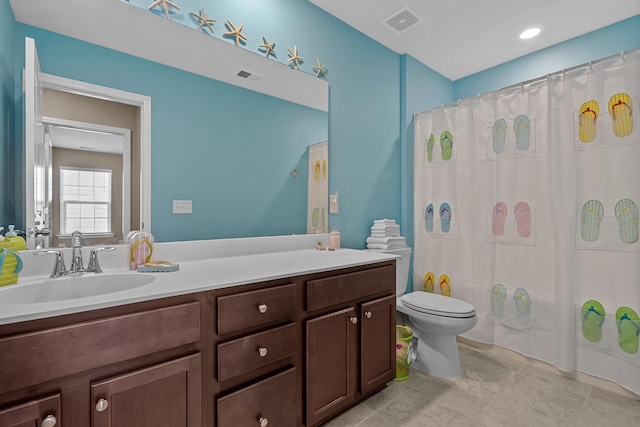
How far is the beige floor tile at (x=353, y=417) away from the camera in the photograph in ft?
5.18

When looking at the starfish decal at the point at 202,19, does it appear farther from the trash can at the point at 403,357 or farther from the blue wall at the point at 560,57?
the blue wall at the point at 560,57

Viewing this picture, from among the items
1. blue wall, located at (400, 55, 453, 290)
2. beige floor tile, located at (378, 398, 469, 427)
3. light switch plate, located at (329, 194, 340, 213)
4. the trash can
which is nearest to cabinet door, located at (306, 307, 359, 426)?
beige floor tile, located at (378, 398, 469, 427)

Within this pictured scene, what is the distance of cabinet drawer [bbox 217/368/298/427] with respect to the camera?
1.15 m

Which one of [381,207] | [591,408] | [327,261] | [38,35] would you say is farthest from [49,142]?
[591,408]

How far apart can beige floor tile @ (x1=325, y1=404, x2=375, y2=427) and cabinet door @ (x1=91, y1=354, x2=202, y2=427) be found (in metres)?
0.80

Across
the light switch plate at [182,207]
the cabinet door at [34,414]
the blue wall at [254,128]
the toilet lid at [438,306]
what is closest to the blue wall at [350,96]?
the blue wall at [254,128]

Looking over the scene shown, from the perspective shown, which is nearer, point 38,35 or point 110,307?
point 110,307

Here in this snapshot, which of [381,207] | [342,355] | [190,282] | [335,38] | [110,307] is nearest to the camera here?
[110,307]

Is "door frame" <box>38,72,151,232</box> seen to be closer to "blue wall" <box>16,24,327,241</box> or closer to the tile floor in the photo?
"blue wall" <box>16,24,327,241</box>

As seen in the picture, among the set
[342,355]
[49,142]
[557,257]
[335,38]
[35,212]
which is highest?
[335,38]

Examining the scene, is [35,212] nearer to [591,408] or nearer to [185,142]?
[185,142]

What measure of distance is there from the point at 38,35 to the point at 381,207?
227 centimetres

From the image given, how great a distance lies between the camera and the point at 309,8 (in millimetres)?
2145

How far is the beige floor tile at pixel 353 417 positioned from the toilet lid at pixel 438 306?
707 mm
